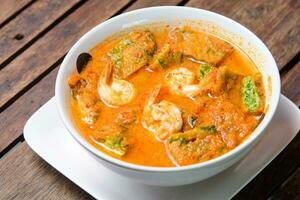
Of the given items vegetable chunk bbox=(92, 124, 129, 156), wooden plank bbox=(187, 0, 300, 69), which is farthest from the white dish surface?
wooden plank bbox=(187, 0, 300, 69)

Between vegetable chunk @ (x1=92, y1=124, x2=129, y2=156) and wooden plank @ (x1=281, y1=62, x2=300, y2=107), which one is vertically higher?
wooden plank @ (x1=281, y1=62, x2=300, y2=107)

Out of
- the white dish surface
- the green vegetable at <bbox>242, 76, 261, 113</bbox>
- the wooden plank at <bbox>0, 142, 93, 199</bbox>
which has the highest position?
the green vegetable at <bbox>242, 76, 261, 113</bbox>

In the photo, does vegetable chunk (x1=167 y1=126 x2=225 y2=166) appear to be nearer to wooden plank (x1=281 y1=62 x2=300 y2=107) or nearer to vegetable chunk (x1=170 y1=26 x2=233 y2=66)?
vegetable chunk (x1=170 y1=26 x2=233 y2=66)

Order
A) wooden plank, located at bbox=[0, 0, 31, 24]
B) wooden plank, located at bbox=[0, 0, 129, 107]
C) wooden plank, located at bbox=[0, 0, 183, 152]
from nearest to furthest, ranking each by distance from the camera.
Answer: wooden plank, located at bbox=[0, 0, 183, 152], wooden plank, located at bbox=[0, 0, 129, 107], wooden plank, located at bbox=[0, 0, 31, 24]

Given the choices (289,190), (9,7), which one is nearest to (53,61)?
(9,7)

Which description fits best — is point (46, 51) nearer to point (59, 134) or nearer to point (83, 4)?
point (83, 4)

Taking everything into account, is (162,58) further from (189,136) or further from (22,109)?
(22,109)
